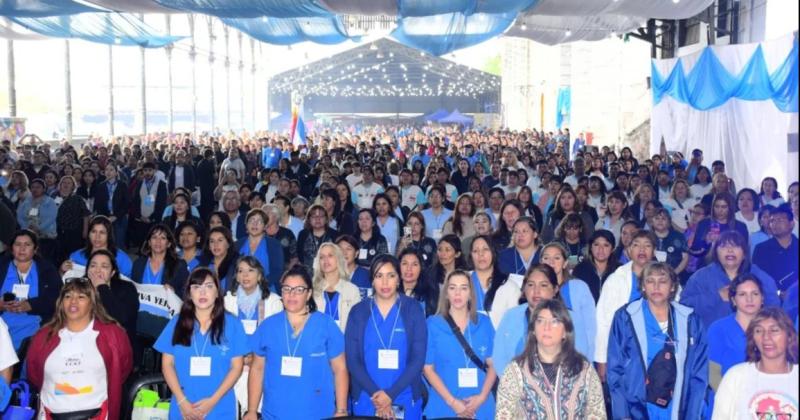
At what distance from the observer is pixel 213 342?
16.4ft

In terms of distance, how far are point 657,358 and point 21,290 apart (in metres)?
4.11

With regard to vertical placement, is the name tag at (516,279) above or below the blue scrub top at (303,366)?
above

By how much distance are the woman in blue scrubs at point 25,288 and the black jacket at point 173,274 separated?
0.51m

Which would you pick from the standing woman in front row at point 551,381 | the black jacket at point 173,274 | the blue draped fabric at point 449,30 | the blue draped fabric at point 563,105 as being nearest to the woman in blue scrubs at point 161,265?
the black jacket at point 173,274

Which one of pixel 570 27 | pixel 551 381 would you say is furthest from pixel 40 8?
pixel 551 381

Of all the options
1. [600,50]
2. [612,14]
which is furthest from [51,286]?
[600,50]

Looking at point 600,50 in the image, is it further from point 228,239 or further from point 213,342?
point 213,342

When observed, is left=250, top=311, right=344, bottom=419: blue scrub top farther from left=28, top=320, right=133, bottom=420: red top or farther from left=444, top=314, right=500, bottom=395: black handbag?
left=28, top=320, right=133, bottom=420: red top

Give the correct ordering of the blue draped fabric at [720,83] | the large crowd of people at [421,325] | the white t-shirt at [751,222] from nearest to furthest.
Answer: the large crowd of people at [421,325], the white t-shirt at [751,222], the blue draped fabric at [720,83]

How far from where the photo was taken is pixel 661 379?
4.94 m

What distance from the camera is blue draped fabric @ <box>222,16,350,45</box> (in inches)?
652

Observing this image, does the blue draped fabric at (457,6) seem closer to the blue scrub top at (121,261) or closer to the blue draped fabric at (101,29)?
the blue draped fabric at (101,29)

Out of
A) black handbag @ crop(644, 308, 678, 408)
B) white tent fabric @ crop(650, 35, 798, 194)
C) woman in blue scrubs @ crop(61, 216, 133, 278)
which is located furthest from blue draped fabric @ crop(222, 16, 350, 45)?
black handbag @ crop(644, 308, 678, 408)

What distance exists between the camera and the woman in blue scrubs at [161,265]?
6.77 metres
